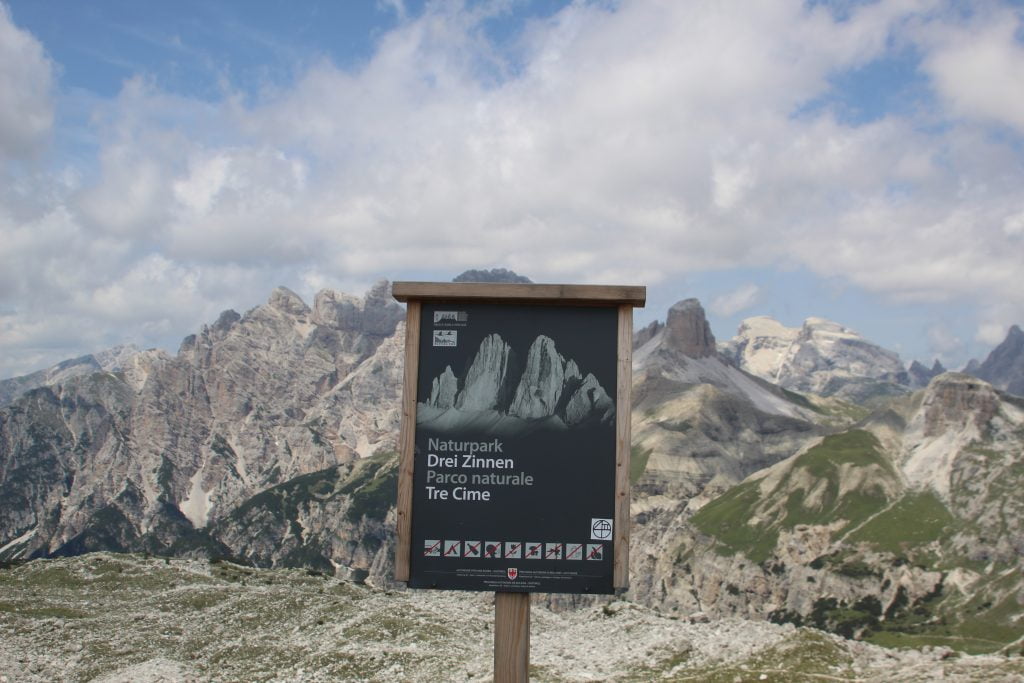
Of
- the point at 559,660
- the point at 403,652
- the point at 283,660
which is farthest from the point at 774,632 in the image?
the point at 283,660

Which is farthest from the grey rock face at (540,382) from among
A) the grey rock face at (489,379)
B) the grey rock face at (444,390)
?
the grey rock face at (444,390)

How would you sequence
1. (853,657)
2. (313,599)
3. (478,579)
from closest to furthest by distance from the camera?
(478,579) → (853,657) → (313,599)

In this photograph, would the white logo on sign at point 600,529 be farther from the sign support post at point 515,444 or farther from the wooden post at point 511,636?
the wooden post at point 511,636

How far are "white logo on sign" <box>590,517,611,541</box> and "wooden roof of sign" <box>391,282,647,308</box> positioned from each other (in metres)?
3.76

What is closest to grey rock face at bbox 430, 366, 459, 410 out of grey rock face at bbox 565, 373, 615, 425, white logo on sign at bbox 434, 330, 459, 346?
white logo on sign at bbox 434, 330, 459, 346

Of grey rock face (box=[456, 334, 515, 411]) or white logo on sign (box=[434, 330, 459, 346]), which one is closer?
grey rock face (box=[456, 334, 515, 411])

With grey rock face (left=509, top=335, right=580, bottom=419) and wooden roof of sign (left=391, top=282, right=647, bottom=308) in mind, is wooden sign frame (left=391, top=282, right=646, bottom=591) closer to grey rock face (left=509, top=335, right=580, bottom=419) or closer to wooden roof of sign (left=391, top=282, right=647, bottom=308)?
wooden roof of sign (left=391, top=282, right=647, bottom=308)

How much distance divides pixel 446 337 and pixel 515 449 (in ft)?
7.57

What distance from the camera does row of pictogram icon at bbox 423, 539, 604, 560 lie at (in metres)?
14.0

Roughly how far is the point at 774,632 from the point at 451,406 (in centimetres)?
2606

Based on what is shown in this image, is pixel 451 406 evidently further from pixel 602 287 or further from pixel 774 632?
pixel 774 632

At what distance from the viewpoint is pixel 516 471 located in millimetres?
14180

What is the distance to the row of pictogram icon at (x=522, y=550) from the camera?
14.0 meters

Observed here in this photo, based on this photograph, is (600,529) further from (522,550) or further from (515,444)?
(515,444)
